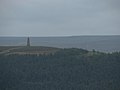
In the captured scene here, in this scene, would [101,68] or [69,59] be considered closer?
[101,68]

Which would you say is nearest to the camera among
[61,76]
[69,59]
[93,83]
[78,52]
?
[93,83]

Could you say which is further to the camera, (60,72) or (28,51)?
(28,51)

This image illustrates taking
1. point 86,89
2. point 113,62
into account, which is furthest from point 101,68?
point 86,89

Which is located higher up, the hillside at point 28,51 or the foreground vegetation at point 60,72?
the hillside at point 28,51

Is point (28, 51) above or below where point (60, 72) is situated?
above

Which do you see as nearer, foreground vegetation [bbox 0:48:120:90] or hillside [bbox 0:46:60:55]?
foreground vegetation [bbox 0:48:120:90]

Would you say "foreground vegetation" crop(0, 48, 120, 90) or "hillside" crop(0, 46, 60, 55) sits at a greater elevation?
"hillside" crop(0, 46, 60, 55)

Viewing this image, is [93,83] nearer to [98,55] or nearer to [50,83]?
[50,83]

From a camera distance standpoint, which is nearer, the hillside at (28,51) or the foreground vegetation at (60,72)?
the foreground vegetation at (60,72)
